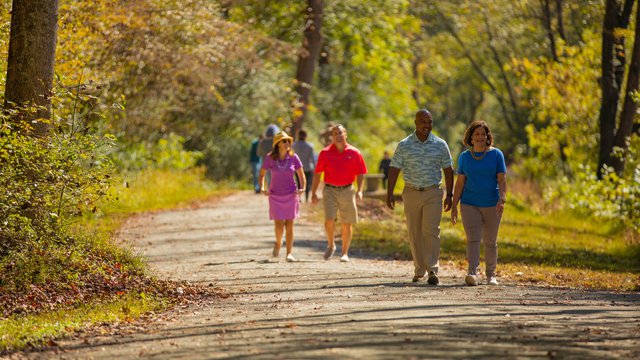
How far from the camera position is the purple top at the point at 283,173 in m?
16.9

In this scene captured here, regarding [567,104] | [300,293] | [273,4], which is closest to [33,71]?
[300,293]

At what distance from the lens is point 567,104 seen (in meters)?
33.2

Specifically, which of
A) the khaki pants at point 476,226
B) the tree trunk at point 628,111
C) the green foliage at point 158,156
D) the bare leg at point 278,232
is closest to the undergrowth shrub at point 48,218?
the bare leg at point 278,232

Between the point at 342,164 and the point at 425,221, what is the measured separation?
119 inches

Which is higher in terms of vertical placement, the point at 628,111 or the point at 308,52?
the point at 308,52

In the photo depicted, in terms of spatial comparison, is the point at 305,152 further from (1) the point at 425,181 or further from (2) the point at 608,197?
(1) the point at 425,181

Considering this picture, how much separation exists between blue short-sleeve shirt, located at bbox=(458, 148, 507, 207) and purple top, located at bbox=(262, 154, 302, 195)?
3811mm

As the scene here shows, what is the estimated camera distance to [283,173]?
669 inches

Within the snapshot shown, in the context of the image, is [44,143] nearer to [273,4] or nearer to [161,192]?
[161,192]

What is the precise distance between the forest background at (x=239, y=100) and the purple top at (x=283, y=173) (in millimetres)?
2310

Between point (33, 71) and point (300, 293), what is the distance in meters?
4.16

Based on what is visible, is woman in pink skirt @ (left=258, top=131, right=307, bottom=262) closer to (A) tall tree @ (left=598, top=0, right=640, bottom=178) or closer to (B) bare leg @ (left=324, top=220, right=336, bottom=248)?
(B) bare leg @ (left=324, top=220, right=336, bottom=248)

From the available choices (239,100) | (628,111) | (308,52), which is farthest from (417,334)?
(239,100)

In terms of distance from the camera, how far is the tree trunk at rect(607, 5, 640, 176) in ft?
81.5
